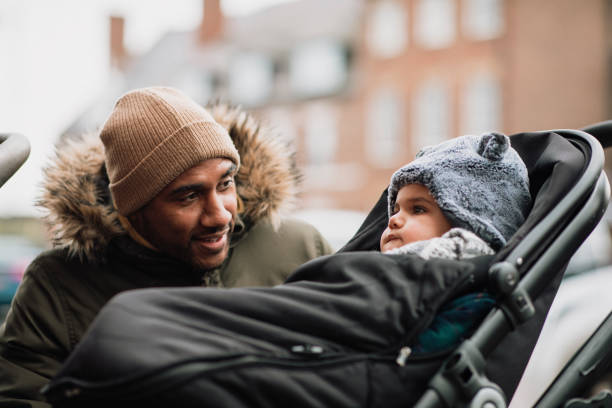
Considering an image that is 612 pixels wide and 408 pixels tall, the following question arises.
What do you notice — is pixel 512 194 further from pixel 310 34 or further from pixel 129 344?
pixel 310 34

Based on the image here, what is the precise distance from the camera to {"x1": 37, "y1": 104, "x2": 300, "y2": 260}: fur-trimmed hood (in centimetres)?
227

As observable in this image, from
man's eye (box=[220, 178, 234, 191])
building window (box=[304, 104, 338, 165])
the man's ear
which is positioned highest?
man's eye (box=[220, 178, 234, 191])

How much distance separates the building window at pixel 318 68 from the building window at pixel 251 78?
117 cm

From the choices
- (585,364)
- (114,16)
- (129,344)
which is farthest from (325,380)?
(114,16)

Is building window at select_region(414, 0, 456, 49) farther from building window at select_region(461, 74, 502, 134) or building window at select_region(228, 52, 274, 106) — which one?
building window at select_region(228, 52, 274, 106)

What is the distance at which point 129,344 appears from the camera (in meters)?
1.24

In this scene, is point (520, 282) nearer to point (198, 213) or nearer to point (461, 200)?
point (461, 200)

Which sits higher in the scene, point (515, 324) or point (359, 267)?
point (359, 267)

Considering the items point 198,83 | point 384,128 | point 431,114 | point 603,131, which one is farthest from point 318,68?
point 603,131

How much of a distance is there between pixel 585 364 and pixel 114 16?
3658 centimetres

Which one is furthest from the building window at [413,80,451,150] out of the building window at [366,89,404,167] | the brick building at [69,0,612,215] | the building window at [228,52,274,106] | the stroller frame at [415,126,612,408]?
the stroller frame at [415,126,612,408]

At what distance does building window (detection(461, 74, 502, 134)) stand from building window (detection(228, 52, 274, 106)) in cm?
849

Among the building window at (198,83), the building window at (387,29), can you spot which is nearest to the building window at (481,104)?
the building window at (387,29)

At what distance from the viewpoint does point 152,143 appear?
2166mm
